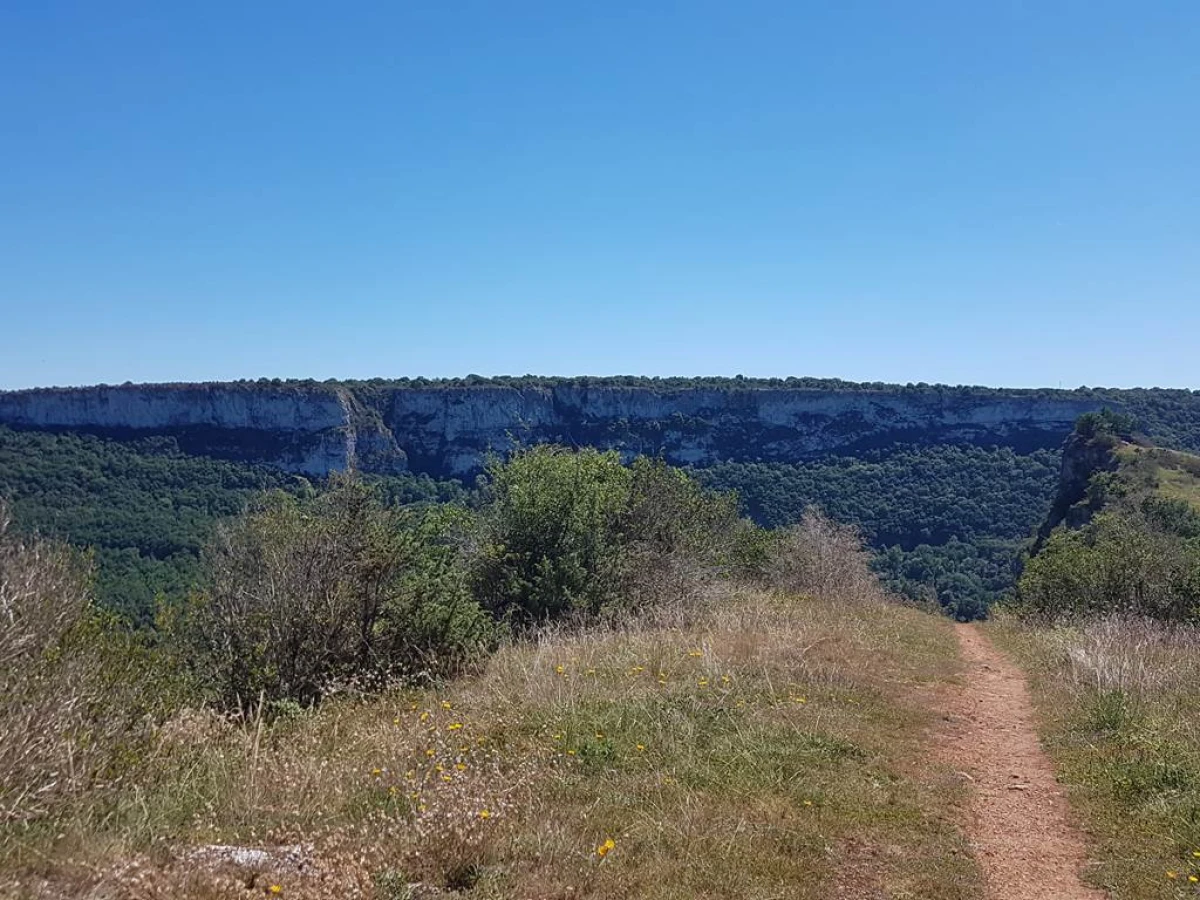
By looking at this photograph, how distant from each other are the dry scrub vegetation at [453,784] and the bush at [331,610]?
0.24 m

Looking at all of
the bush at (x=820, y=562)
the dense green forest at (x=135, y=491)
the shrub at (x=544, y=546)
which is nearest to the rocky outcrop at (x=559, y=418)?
the dense green forest at (x=135, y=491)

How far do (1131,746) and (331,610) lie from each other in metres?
6.74

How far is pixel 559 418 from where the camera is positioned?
71.6 metres

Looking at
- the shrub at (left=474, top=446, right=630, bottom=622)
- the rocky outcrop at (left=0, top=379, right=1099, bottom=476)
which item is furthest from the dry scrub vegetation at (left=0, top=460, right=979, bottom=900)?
the rocky outcrop at (left=0, top=379, right=1099, bottom=476)

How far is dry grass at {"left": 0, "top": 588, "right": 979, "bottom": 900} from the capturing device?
359cm

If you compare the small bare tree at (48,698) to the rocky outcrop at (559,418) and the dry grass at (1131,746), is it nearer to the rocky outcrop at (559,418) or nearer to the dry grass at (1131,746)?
the dry grass at (1131,746)

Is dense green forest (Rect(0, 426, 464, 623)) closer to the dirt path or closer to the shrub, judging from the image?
the shrub

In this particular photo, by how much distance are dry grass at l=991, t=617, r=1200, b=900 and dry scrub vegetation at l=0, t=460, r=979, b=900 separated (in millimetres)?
918

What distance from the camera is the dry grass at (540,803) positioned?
11.8ft

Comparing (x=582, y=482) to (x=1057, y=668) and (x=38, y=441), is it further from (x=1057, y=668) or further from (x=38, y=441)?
(x=38, y=441)

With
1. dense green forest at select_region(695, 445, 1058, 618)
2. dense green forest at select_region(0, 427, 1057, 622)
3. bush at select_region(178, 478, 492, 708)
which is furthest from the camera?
dense green forest at select_region(695, 445, 1058, 618)

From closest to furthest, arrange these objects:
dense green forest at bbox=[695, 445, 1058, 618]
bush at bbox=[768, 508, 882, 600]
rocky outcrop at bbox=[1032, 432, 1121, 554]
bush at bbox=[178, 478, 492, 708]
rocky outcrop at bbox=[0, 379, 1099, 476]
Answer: bush at bbox=[178, 478, 492, 708] < bush at bbox=[768, 508, 882, 600] < dense green forest at bbox=[695, 445, 1058, 618] < rocky outcrop at bbox=[1032, 432, 1121, 554] < rocky outcrop at bbox=[0, 379, 1099, 476]

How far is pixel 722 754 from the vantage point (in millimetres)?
5449

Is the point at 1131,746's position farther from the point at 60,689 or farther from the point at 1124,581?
the point at 1124,581
